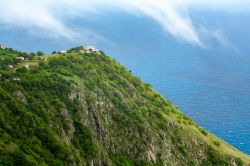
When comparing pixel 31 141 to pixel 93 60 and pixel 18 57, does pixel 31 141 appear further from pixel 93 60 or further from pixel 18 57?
pixel 93 60

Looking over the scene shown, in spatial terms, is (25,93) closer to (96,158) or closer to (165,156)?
(96,158)

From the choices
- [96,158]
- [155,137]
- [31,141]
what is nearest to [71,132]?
[96,158]

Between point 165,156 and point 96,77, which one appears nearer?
point 165,156

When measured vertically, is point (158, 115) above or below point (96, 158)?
above

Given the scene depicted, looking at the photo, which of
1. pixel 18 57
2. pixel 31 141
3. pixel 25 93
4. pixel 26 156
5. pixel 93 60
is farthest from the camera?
pixel 93 60

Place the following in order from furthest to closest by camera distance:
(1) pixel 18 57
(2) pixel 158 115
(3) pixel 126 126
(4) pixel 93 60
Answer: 1. (4) pixel 93 60
2. (2) pixel 158 115
3. (1) pixel 18 57
4. (3) pixel 126 126

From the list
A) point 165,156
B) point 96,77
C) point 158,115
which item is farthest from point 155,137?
point 96,77

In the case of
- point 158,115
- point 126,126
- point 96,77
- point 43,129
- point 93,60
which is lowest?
point 43,129
